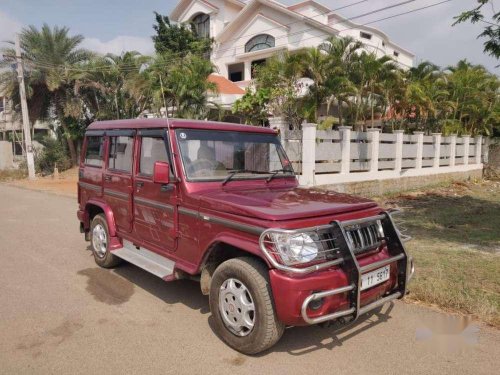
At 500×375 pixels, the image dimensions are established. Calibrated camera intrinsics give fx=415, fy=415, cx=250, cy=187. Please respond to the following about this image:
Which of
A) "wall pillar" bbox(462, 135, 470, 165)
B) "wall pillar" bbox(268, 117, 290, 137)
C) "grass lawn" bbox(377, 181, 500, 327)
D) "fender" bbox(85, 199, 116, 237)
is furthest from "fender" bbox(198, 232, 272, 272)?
"wall pillar" bbox(462, 135, 470, 165)

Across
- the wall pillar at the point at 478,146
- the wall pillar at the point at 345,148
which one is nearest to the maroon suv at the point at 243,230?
the wall pillar at the point at 345,148

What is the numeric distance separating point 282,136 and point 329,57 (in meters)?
3.38

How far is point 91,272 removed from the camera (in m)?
5.74

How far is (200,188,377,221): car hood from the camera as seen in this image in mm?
3432

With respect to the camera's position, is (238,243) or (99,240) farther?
(99,240)

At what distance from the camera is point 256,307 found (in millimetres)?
3350

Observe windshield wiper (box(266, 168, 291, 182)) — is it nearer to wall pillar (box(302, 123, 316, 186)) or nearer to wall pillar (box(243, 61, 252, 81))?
wall pillar (box(302, 123, 316, 186))

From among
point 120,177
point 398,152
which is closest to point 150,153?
point 120,177

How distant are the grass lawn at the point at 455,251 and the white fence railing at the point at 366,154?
4.61 ft

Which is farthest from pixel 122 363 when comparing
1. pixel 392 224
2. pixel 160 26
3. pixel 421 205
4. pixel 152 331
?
pixel 160 26

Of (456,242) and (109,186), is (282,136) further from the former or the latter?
(109,186)

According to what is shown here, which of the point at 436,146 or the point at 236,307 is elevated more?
the point at 436,146

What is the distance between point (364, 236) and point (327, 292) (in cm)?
81

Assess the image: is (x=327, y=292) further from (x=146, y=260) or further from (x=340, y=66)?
(x=340, y=66)
